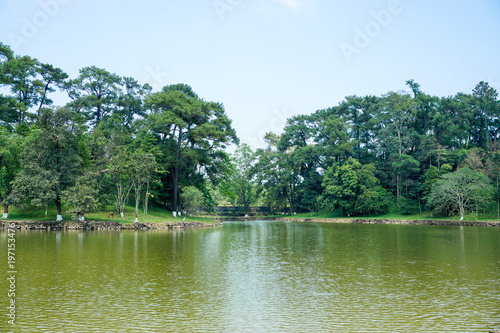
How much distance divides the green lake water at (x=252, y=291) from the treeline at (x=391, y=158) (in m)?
35.2

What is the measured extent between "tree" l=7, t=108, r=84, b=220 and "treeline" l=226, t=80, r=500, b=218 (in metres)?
30.3

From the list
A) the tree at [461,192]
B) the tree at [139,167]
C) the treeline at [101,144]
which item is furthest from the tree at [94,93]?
the tree at [461,192]

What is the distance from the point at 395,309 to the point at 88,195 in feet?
107

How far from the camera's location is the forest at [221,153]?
37.8 meters

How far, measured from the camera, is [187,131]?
51656mm

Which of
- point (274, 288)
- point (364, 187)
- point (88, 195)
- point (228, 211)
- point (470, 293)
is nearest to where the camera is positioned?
point (470, 293)

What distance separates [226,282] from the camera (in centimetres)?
1355

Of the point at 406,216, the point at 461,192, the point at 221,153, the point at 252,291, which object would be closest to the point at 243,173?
the point at 221,153

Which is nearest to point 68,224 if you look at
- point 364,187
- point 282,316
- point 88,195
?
point 88,195

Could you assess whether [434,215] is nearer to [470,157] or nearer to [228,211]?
[470,157]

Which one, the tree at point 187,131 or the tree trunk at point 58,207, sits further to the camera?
the tree at point 187,131

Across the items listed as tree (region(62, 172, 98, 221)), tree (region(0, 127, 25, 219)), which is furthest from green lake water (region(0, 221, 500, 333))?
tree (region(0, 127, 25, 219))

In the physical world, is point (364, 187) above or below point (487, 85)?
below

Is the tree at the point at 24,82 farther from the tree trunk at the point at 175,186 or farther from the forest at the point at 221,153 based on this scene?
the tree trunk at the point at 175,186
